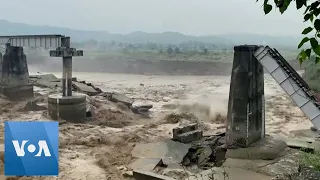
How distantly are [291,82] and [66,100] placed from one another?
1372 centimetres

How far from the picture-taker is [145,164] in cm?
1365

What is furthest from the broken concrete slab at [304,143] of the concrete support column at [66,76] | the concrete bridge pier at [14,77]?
the concrete bridge pier at [14,77]

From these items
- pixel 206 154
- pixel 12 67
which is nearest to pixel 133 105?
pixel 12 67

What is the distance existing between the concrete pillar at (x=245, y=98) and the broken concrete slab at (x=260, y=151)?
0.31 m

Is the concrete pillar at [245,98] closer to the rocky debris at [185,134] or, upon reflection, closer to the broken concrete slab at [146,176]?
the rocky debris at [185,134]

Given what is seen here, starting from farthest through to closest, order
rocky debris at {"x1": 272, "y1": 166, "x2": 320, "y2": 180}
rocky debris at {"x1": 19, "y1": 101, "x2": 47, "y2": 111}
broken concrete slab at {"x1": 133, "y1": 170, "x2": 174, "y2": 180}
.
→ rocky debris at {"x1": 19, "y1": 101, "x2": 47, "y2": 111}
broken concrete slab at {"x1": 133, "y1": 170, "x2": 174, "y2": 180}
rocky debris at {"x1": 272, "y1": 166, "x2": 320, "y2": 180}

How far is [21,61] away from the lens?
30125 millimetres

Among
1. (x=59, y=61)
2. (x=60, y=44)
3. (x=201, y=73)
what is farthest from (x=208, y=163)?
(x=59, y=61)

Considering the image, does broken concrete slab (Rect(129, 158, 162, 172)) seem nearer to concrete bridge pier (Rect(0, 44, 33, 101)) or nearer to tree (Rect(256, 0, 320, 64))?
tree (Rect(256, 0, 320, 64))

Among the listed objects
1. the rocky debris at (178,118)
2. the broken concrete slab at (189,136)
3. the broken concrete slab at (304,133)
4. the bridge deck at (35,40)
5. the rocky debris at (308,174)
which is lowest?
the rocky debris at (178,118)

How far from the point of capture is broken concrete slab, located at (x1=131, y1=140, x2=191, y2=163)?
1499cm

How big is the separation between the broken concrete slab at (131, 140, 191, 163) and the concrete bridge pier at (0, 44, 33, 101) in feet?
54.9

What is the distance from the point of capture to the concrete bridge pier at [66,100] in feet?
72.6

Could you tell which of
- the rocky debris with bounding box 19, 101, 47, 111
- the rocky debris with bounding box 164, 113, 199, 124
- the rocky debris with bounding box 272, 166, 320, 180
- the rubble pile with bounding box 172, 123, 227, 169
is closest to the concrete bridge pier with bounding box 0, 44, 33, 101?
the rocky debris with bounding box 19, 101, 47, 111
